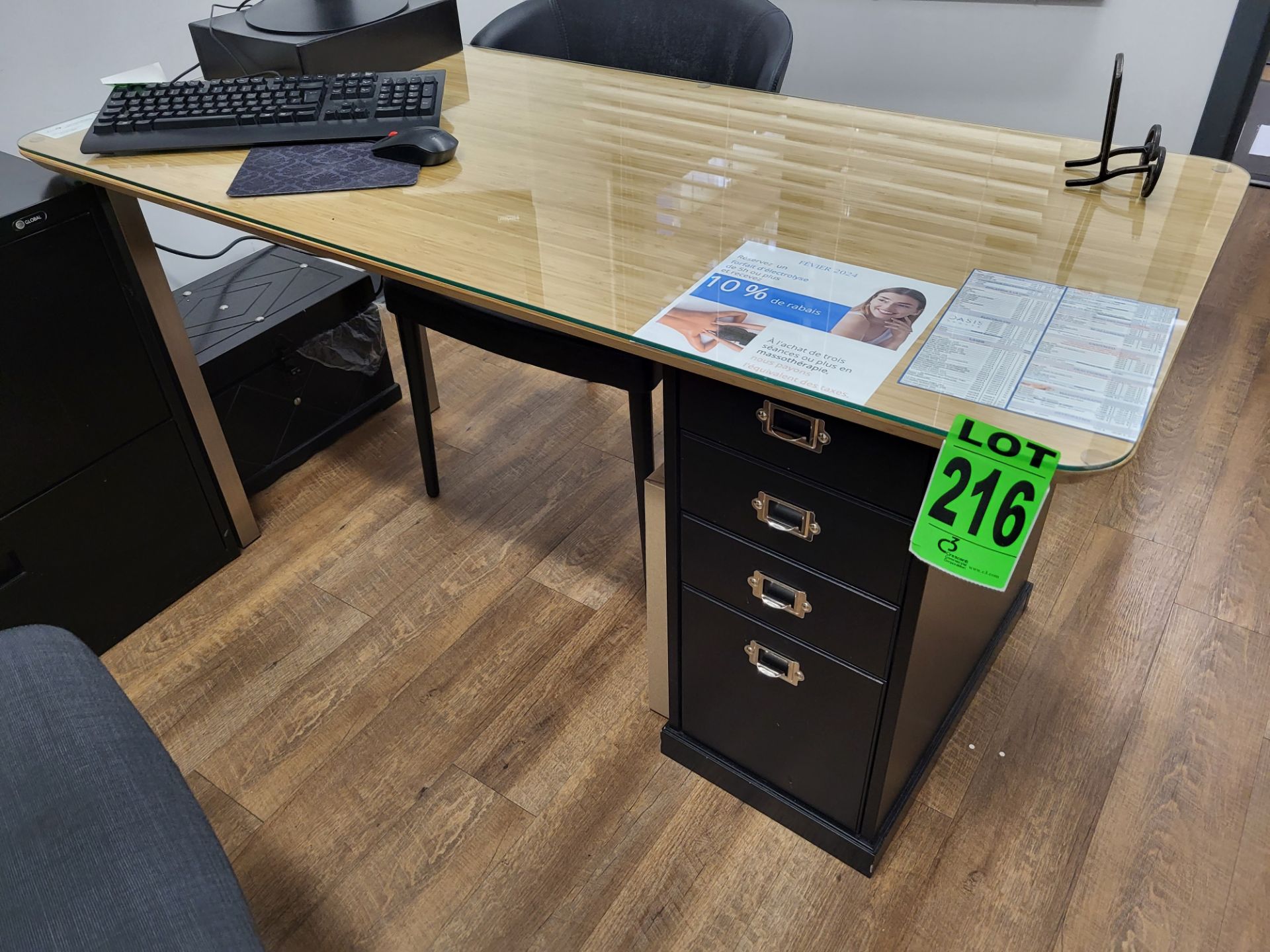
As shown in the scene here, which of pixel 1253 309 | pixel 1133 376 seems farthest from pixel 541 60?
pixel 1253 309

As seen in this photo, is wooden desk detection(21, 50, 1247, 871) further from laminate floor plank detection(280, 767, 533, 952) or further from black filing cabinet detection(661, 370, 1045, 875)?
laminate floor plank detection(280, 767, 533, 952)

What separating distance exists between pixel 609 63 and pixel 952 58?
1206mm

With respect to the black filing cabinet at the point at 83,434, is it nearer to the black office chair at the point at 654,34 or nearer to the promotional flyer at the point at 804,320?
the black office chair at the point at 654,34

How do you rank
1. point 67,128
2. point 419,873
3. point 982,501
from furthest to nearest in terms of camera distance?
point 67,128 → point 419,873 → point 982,501

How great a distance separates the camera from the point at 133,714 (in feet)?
2.87

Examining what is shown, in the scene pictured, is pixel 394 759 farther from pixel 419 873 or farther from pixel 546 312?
pixel 546 312

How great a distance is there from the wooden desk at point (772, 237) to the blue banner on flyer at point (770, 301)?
3cm

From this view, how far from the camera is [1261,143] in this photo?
2830 millimetres

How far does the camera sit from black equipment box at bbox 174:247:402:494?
1.75 meters

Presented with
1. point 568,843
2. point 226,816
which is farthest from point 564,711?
point 226,816

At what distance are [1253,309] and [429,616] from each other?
2139 mm

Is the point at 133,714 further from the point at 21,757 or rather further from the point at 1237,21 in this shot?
the point at 1237,21

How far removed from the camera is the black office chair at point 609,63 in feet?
4.58

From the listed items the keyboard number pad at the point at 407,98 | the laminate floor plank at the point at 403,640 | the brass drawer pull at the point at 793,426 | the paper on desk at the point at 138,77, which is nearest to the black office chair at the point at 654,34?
the keyboard number pad at the point at 407,98
